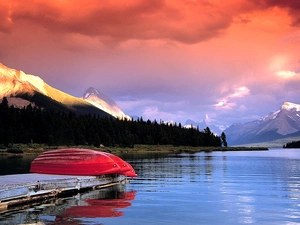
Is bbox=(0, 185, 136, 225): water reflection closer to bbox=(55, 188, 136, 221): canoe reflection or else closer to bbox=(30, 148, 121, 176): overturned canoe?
bbox=(55, 188, 136, 221): canoe reflection

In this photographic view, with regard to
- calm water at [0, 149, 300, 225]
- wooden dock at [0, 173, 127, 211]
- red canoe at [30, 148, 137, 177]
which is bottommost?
calm water at [0, 149, 300, 225]

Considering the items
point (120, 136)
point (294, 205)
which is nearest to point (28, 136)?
point (120, 136)

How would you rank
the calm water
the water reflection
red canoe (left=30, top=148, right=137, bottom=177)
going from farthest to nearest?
red canoe (left=30, top=148, right=137, bottom=177) → the calm water → the water reflection

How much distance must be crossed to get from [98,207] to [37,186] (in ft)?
19.9

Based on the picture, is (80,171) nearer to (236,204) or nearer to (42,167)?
(42,167)

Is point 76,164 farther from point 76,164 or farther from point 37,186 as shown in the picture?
point 37,186

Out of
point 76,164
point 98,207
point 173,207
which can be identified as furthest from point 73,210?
point 76,164

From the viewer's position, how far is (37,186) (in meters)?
30.5

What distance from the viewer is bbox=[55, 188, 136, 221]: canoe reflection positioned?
2460 cm

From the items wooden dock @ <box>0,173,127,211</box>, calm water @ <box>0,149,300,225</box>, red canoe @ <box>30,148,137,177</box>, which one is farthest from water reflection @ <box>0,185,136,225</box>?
red canoe @ <box>30,148,137,177</box>

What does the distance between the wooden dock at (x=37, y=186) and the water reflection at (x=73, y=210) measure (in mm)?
1130

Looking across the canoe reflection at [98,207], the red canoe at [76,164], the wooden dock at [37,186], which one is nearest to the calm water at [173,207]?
the canoe reflection at [98,207]

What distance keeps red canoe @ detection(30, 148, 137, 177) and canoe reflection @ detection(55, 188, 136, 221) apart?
24.3ft

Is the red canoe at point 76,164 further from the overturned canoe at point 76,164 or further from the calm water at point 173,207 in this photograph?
the calm water at point 173,207
